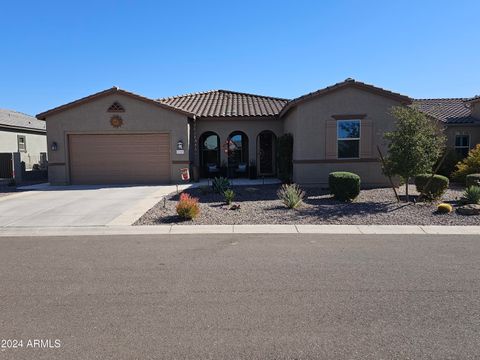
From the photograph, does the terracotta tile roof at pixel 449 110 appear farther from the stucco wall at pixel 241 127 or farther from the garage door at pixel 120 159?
the garage door at pixel 120 159

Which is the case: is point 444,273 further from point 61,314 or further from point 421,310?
point 61,314

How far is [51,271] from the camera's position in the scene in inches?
237

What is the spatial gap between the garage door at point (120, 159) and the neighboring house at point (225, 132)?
49 millimetres

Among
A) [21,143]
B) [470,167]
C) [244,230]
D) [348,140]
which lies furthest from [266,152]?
[21,143]

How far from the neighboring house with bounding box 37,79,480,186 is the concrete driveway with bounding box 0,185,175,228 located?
187 cm

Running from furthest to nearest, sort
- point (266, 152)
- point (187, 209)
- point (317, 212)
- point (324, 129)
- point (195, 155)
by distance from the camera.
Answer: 1. point (266, 152)
2. point (195, 155)
3. point (324, 129)
4. point (317, 212)
5. point (187, 209)

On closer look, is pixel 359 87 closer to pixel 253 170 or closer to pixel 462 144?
pixel 253 170

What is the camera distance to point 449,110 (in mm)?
23797

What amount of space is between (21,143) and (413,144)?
84.3 feet

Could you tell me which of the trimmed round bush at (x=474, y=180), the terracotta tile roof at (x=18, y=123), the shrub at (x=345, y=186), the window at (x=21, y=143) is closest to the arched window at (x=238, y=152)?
the shrub at (x=345, y=186)

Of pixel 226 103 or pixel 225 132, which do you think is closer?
pixel 225 132

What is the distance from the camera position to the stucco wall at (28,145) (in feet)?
83.5

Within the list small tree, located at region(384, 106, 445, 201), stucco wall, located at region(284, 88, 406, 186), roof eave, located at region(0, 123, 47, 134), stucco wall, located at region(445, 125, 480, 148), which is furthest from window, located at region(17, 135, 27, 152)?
stucco wall, located at region(445, 125, 480, 148)

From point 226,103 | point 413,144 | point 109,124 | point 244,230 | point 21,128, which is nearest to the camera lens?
point 244,230
